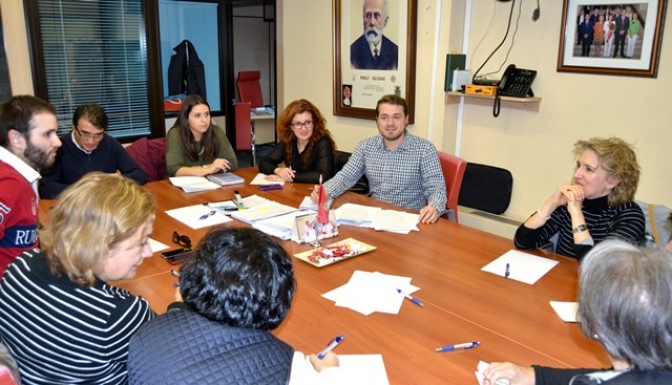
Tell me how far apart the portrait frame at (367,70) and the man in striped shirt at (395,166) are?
1.02 metres

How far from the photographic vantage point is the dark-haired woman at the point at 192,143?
3570 millimetres

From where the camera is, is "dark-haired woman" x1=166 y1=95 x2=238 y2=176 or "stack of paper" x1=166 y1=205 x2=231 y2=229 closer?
"stack of paper" x1=166 y1=205 x2=231 y2=229

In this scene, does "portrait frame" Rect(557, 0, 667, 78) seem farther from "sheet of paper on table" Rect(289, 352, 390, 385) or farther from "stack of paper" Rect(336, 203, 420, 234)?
"sheet of paper on table" Rect(289, 352, 390, 385)

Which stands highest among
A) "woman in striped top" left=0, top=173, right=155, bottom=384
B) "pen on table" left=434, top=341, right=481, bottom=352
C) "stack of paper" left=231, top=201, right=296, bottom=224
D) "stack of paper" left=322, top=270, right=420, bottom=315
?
"woman in striped top" left=0, top=173, right=155, bottom=384

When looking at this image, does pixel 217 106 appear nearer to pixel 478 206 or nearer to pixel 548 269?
pixel 478 206

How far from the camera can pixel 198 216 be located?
2.68 meters

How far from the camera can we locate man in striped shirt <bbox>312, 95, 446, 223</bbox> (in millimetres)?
3088

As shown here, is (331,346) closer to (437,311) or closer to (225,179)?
(437,311)

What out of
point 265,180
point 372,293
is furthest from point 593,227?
point 265,180

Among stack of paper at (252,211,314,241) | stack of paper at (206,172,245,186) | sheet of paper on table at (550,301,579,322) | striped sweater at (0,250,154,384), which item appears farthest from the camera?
stack of paper at (206,172,245,186)

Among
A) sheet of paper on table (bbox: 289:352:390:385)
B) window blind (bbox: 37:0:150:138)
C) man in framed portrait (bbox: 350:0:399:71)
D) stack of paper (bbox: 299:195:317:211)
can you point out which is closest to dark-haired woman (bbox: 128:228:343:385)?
sheet of paper on table (bbox: 289:352:390:385)

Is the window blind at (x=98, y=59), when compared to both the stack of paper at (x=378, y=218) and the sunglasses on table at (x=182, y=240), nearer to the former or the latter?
the sunglasses on table at (x=182, y=240)

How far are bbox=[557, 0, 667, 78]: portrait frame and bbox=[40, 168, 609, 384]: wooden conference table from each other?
1.54m

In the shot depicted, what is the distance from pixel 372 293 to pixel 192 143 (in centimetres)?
224
